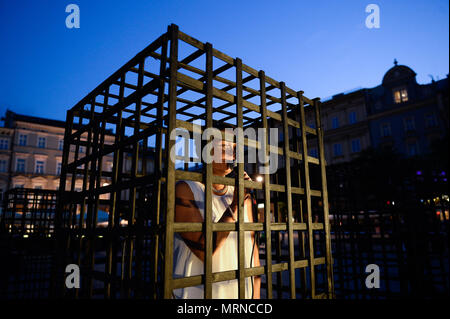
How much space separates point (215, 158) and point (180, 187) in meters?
0.43

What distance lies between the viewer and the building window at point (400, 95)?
1128 inches

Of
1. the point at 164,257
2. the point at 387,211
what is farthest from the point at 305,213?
the point at 387,211

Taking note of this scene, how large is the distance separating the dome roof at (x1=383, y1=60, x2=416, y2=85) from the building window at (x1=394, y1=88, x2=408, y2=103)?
1.09 meters

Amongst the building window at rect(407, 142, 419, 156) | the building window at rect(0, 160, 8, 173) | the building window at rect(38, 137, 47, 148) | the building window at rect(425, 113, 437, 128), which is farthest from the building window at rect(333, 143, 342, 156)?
the building window at rect(0, 160, 8, 173)

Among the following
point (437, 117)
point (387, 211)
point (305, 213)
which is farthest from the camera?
point (437, 117)

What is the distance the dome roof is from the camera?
2845cm

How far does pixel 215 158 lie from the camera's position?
269 cm

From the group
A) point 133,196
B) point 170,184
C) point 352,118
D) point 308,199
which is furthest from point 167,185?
point 352,118

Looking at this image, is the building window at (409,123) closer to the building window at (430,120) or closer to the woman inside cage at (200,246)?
the building window at (430,120)

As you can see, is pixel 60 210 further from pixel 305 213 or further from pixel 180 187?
pixel 305 213

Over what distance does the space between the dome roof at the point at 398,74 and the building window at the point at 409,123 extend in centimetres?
413

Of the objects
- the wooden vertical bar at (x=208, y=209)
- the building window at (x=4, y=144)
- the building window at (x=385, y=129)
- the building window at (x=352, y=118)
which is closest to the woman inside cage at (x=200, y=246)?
the wooden vertical bar at (x=208, y=209)

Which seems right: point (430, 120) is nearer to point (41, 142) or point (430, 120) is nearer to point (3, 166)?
point (41, 142)
